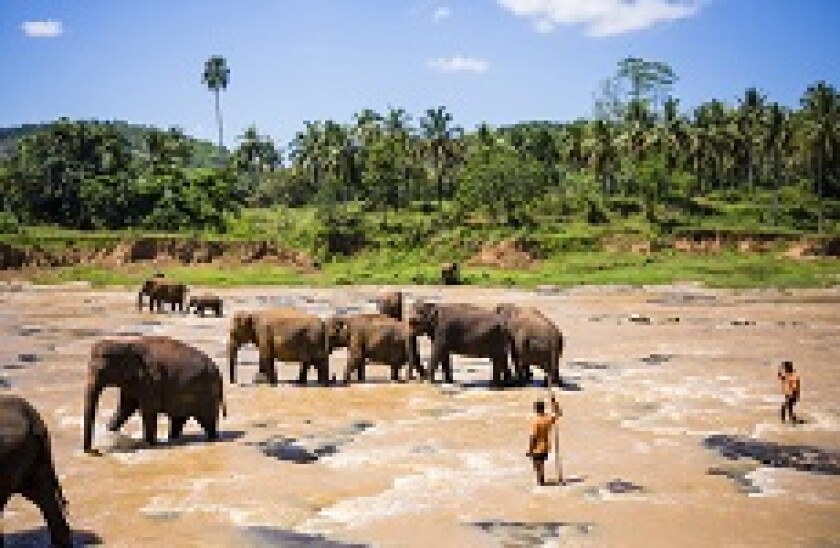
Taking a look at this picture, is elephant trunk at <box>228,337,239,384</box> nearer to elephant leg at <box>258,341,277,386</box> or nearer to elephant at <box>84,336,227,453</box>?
elephant leg at <box>258,341,277,386</box>

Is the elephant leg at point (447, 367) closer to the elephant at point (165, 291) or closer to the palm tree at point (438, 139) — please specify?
the elephant at point (165, 291)

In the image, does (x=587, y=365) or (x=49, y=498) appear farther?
(x=587, y=365)

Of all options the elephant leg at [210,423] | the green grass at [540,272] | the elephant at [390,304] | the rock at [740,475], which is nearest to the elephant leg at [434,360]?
the elephant at [390,304]

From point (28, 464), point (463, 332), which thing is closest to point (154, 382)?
point (28, 464)

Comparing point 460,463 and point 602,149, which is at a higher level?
point 602,149

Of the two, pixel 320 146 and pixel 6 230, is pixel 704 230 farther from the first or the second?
pixel 6 230

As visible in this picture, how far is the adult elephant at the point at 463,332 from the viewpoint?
70.4 ft

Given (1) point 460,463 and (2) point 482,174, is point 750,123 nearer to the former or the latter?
(2) point 482,174

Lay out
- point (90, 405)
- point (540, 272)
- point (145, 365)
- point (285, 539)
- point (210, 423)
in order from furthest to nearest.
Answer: point (540, 272) → point (210, 423) → point (145, 365) → point (90, 405) → point (285, 539)

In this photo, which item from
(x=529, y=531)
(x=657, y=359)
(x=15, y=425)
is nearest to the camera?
(x=15, y=425)

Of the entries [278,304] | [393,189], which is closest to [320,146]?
[393,189]

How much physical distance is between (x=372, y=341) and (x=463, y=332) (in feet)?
6.78

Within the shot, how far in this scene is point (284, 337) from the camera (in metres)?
20.7

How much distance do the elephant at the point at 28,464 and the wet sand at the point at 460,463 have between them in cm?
83
